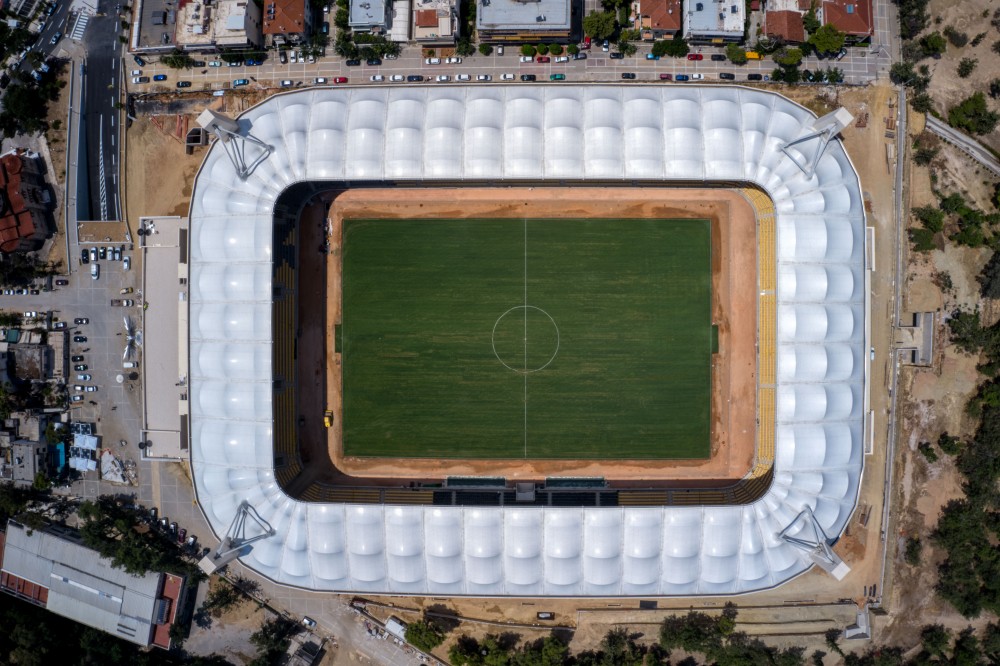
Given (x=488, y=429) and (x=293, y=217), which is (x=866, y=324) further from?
(x=293, y=217)

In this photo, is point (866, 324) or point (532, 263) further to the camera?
point (532, 263)

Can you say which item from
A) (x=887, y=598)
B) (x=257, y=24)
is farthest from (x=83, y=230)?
(x=887, y=598)

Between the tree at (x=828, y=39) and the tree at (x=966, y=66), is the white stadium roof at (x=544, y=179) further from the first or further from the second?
the tree at (x=966, y=66)

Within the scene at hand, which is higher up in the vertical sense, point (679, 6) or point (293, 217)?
point (679, 6)

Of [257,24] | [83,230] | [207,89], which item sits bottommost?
[83,230]

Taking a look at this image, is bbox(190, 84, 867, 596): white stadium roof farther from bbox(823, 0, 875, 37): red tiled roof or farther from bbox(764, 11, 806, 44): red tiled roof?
bbox(823, 0, 875, 37): red tiled roof

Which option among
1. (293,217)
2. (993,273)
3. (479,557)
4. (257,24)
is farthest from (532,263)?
(993,273)

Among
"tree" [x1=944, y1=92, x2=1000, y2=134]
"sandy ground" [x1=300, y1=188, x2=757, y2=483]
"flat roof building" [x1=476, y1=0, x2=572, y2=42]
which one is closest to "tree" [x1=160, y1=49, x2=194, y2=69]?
"sandy ground" [x1=300, y1=188, x2=757, y2=483]

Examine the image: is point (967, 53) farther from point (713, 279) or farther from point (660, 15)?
point (713, 279)
